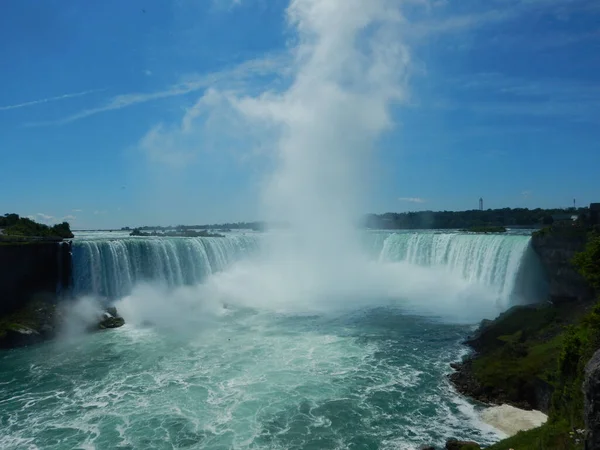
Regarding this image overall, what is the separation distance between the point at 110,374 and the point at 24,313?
7979 millimetres

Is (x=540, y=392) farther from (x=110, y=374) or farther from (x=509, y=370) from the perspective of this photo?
(x=110, y=374)

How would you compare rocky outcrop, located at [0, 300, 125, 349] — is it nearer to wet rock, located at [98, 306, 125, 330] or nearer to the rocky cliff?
wet rock, located at [98, 306, 125, 330]

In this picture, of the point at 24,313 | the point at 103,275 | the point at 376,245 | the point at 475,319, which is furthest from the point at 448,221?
the point at 24,313

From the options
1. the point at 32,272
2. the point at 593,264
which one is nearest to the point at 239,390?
the point at 593,264

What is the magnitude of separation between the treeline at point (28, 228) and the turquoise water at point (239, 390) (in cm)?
1116

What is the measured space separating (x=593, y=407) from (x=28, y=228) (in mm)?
31494

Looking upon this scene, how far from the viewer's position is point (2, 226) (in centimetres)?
3077

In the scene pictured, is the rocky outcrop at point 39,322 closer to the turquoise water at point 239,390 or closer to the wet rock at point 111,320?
the wet rock at point 111,320

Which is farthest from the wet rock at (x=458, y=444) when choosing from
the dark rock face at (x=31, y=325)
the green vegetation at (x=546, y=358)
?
the dark rock face at (x=31, y=325)

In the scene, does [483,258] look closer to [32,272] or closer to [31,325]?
[31,325]

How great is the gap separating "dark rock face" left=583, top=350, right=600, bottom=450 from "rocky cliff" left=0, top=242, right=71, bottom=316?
22.0m

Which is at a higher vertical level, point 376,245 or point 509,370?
point 376,245

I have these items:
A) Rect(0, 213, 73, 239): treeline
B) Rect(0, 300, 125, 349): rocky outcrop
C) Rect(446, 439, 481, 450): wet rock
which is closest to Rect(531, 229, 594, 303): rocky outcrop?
Rect(446, 439, 481, 450): wet rock

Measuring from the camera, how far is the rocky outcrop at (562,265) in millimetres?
18802
